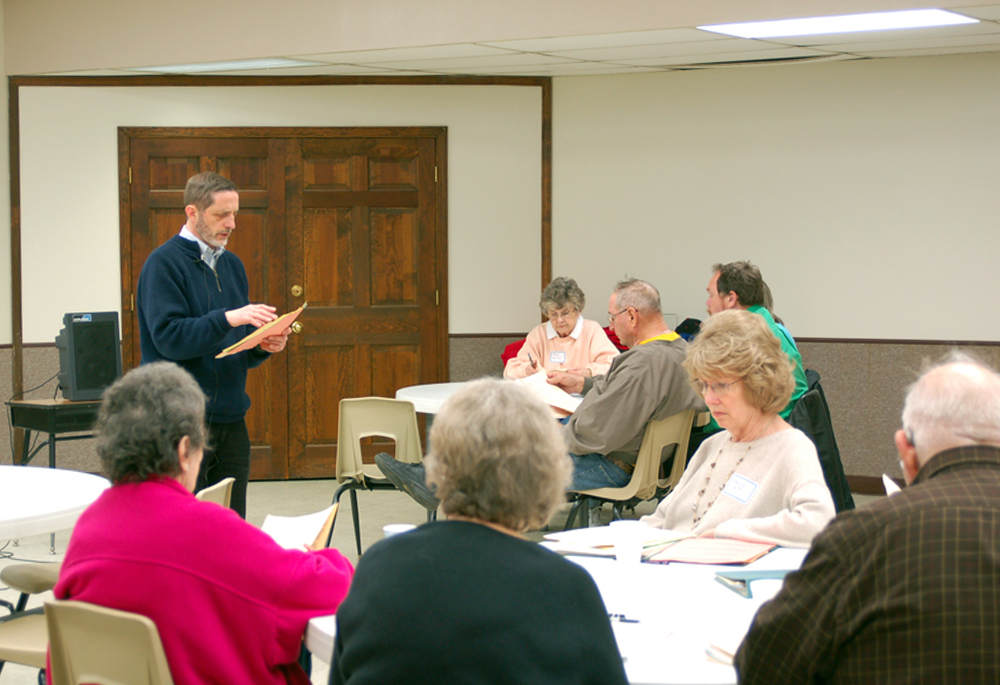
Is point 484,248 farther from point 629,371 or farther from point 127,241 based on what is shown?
point 629,371

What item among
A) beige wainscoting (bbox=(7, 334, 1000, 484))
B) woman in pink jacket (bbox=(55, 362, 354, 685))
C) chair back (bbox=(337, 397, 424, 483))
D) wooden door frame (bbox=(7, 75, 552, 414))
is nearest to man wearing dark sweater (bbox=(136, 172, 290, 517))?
chair back (bbox=(337, 397, 424, 483))

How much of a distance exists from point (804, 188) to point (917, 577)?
17.2 ft

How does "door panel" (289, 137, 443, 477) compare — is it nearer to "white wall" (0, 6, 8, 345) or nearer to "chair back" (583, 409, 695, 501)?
"white wall" (0, 6, 8, 345)

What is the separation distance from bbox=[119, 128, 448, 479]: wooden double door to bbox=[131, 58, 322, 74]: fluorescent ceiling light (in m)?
0.39

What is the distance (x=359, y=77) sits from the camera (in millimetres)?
6441

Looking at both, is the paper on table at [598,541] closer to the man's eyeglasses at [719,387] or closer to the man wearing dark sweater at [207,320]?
the man's eyeglasses at [719,387]

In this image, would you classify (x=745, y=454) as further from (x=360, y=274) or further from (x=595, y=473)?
(x=360, y=274)

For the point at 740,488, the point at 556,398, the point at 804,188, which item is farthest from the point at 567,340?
the point at 740,488

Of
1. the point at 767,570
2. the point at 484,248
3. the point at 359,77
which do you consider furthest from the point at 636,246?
the point at 767,570

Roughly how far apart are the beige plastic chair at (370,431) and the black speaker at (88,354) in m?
1.68

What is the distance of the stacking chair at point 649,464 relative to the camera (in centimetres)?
395

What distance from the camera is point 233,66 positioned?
614 cm

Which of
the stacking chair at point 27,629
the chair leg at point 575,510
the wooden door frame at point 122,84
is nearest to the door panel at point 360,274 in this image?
the wooden door frame at point 122,84

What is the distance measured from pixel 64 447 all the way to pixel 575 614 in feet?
19.7
